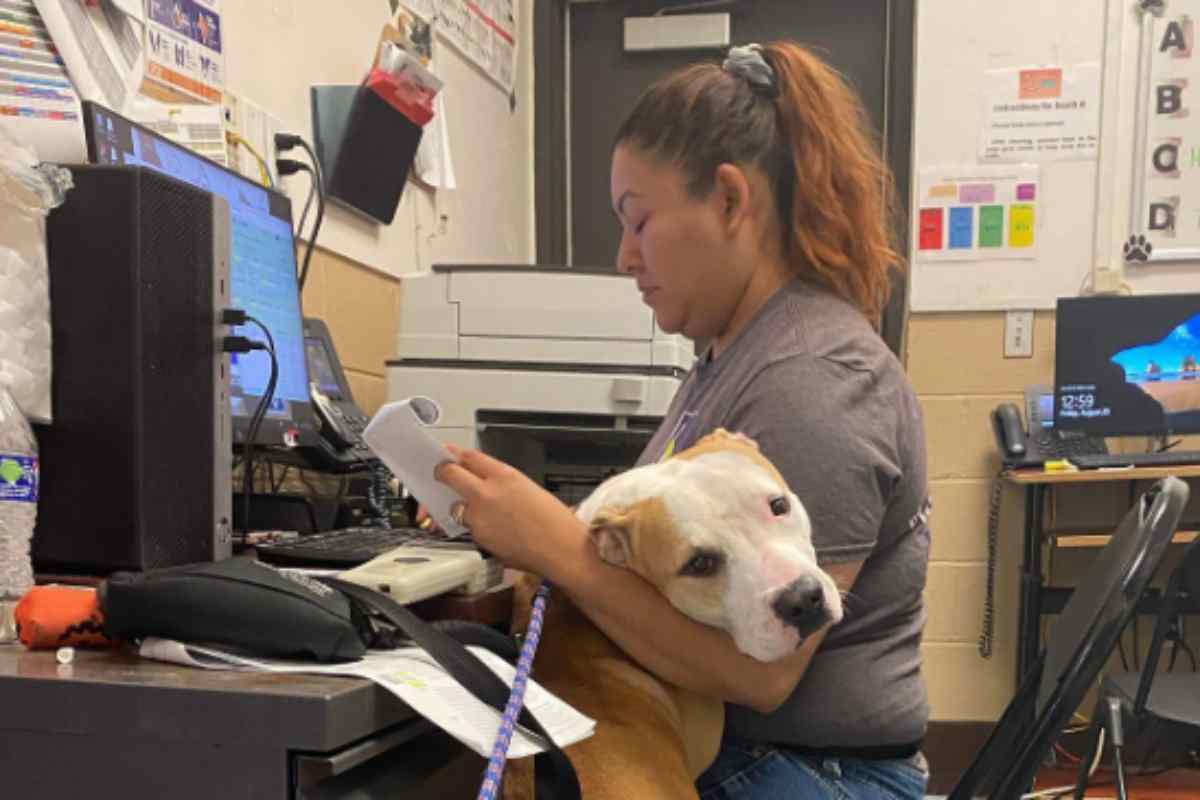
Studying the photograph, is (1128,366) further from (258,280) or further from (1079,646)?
(258,280)

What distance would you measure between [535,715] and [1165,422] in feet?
8.51

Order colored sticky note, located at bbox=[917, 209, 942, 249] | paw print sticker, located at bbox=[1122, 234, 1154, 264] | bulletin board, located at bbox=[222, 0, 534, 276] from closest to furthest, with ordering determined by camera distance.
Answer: bulletin board, located at bbox=[222, 0, 534, 276] → paw print sticker, located at bbox=[1122, 234, 1154, 264] → colored sticky note, located at bbox=[917, 209, 942, 249]

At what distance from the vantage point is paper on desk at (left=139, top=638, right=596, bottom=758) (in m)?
0.57

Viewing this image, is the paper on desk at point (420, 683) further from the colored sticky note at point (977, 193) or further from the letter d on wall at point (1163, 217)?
the letter d on wall at point (1163, 217)

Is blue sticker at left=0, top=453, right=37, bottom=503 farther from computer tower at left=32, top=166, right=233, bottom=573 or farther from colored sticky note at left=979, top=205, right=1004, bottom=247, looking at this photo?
colored sticky note at left=979, top=205, right=1004, bottom=247

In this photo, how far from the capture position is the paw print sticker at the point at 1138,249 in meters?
2.76

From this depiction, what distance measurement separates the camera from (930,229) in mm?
2871

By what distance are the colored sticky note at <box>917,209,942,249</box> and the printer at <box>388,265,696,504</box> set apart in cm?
141

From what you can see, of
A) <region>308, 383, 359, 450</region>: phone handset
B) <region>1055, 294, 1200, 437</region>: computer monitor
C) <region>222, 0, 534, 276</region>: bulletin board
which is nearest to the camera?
<region>308, 383, 359, 450</region>: phone handset

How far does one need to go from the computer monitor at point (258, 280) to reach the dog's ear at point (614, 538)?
0.47 metres

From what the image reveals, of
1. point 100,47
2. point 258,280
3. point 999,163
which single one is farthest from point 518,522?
point 999,163

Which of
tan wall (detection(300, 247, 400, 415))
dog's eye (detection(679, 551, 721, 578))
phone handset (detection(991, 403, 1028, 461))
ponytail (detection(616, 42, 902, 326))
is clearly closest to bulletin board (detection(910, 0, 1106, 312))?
phone handset (detection(991, 403, 1028, 461))

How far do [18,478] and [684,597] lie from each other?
1.72 ft

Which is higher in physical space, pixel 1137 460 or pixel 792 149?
pixel 792 149
